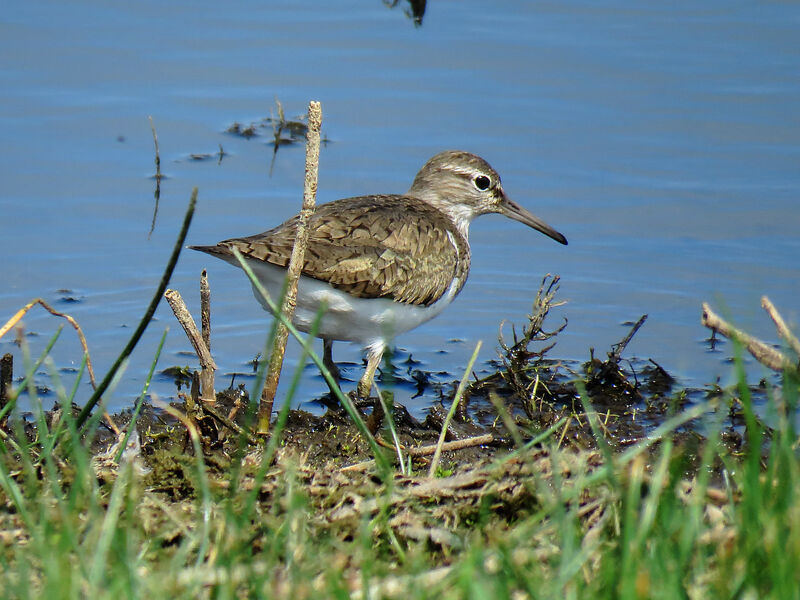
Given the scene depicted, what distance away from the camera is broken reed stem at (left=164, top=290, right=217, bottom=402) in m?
4.39

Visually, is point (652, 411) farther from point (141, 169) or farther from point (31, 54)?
point (31, 54)

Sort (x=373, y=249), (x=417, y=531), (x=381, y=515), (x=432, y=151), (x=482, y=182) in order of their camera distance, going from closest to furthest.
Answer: (x=381, y=515), (x=417, y=531), (x=373, y=249), (x=482, y=182), (x=432, y=151)

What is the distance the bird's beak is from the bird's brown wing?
39.8 inches

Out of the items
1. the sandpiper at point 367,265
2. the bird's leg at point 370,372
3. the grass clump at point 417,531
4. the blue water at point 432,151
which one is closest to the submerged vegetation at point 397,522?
the grass clump at point 417,531

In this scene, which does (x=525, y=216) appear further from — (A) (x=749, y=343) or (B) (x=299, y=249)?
(A) (x=749, y=343)

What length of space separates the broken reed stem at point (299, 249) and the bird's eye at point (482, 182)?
3.45m

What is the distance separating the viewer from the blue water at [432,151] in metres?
7.44

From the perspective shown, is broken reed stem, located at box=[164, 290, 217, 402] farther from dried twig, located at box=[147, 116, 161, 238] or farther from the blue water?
dried twig, located at box=[147, 116, 161, 238]

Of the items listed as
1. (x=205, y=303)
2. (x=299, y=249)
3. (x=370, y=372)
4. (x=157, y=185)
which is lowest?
(x=370, y=372)

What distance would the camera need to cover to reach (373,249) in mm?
6281

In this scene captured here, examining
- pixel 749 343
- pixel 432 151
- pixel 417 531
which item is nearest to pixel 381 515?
pixel 417 531

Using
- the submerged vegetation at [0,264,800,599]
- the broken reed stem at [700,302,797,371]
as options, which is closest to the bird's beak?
the submerged vegetation at [0,264,800,599]

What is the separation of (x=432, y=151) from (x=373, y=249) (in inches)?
117

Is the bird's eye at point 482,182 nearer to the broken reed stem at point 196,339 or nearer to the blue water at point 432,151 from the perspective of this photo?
the blue water at point 432,151
